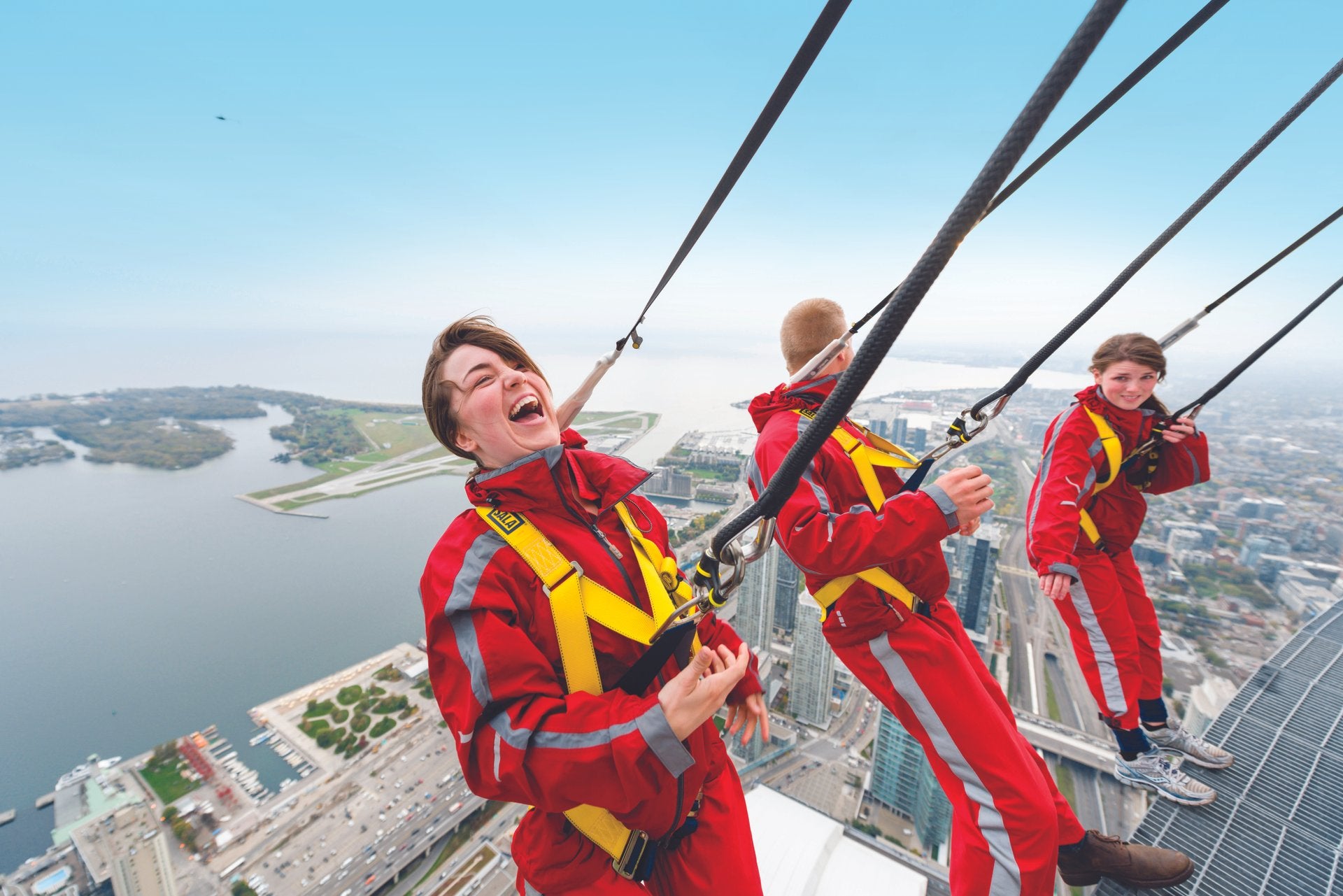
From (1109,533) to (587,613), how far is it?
9.35ft

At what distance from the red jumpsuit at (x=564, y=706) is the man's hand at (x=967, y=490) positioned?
2.53 ft

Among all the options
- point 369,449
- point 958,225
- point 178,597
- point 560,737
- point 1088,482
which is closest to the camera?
point 958,225

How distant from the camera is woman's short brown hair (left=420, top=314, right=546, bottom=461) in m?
1.36

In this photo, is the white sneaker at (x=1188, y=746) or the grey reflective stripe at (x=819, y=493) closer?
the grey reflective stripe at (x=819, y=493)

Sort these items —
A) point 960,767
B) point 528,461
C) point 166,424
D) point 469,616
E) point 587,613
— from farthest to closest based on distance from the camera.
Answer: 1. point 166,424
2. point 960,767
3. point 528,461
4. point 587,613
5. point 469,616

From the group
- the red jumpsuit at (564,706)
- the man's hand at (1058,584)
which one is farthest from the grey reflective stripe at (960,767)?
the man's hand at (1058,584)

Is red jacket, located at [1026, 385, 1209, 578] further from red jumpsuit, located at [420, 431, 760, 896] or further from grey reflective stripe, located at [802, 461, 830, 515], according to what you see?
red jumpsuit, located at [420, 431, 760, 896]

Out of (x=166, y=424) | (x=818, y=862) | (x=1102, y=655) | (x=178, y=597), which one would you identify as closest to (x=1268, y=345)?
(x=1102, y=655)

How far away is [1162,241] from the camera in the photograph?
4.90 ft

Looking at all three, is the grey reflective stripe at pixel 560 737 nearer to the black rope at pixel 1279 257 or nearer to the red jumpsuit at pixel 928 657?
the red jumpsuit at pixel 928 657

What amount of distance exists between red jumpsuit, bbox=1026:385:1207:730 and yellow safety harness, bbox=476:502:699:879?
198 centimetres

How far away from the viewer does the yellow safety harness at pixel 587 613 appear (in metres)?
1.07

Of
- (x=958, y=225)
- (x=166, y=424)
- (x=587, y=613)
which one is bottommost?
(x=166, y=424)

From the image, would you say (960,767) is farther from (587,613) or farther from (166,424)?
(166,424)
